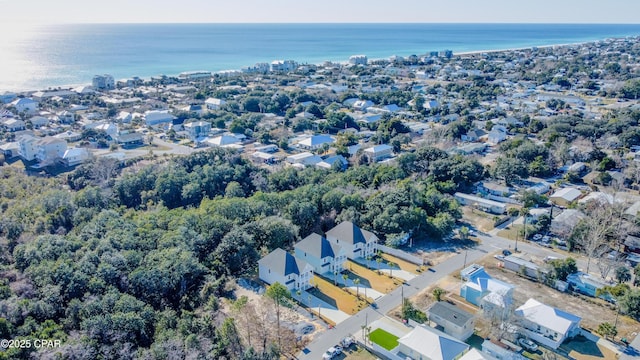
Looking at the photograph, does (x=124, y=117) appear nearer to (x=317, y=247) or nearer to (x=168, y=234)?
(x=168, y=234)

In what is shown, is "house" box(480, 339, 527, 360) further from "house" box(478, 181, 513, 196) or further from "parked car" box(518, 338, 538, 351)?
"house" box(478, 181, 513, 196)

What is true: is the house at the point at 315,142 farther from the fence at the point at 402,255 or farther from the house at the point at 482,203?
the fence at the point at 402,255

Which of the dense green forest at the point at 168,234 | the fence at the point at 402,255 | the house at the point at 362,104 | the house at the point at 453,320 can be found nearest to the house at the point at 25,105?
the dense green forest at the point at 168,234

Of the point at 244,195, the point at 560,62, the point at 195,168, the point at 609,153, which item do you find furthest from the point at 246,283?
the point at 560,62

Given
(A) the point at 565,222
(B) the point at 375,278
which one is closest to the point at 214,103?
(B) the point at 375,278

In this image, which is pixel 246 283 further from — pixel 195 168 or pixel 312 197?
pixel 195 168

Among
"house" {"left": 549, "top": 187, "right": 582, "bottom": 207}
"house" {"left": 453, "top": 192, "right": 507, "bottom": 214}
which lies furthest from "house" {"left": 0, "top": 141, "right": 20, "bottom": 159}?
Result: "house" {"left": 549, "top": 187, "right": 582, "bottom": 207}
